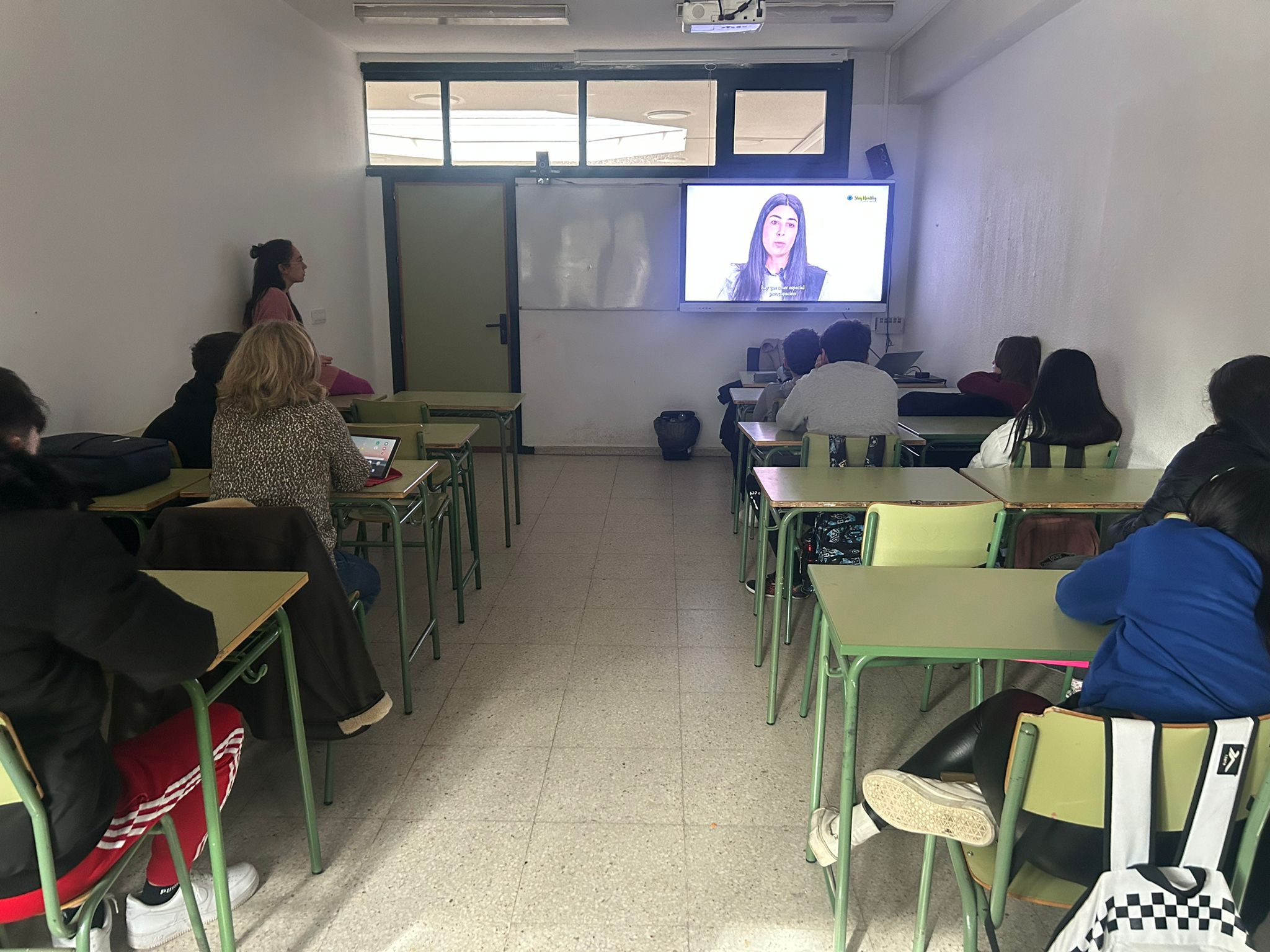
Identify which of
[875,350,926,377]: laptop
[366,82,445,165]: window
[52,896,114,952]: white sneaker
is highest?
[366,82,445,165]: window

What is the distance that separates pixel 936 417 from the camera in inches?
160

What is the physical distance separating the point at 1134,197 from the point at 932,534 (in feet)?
6.94

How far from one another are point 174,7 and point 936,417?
399cm

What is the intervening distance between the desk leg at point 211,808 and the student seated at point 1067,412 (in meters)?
2.72

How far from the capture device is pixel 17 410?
1705 millimetres

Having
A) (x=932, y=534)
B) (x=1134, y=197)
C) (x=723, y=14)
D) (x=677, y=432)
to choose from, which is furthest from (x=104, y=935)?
(x=677, y=432)

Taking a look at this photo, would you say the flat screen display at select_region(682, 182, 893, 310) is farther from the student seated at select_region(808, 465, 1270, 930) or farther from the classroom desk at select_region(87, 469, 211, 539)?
the student seated at select_region(808, 465, 1270, 930)

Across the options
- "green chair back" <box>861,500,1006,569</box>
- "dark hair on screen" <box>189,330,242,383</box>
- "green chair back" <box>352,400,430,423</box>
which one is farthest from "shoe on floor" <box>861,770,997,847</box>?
"green chair back" <box>352,400,430,423</box>

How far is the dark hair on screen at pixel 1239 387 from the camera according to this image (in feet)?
7.41

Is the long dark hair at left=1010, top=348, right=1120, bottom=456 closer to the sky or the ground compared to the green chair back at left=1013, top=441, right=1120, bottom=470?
closer to the sky

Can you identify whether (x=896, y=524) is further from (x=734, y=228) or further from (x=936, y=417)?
(x=734, y=228)

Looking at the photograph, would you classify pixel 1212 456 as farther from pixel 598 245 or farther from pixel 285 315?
pixel 598 245

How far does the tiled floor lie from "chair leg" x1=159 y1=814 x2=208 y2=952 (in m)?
0.17

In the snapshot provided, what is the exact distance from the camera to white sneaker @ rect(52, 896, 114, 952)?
1.71 meters
